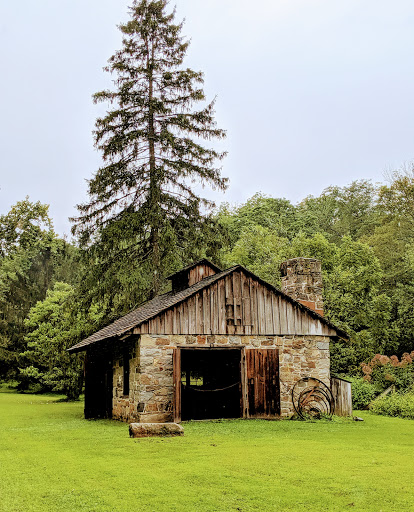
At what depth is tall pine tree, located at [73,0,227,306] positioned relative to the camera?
26.5m

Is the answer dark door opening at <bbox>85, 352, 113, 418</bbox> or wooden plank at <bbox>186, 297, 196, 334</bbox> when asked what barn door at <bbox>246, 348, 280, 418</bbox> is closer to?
wooden plank at <bbox>186, 297, 196, 334</bbox>

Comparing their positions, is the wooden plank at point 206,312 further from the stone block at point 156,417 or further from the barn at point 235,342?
the stone block at point 156,417

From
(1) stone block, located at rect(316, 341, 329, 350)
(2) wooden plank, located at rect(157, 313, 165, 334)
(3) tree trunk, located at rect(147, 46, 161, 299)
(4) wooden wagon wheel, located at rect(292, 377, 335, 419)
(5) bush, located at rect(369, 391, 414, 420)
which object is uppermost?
(3) tree trunk, located at rect(147, 46, 161, 299)

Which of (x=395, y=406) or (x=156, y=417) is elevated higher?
(x=156, y=417)

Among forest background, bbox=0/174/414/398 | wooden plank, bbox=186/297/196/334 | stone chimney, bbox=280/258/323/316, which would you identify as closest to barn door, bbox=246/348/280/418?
wooden plank, bbox=186/297/196/334

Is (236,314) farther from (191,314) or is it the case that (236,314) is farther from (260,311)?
(191,314)

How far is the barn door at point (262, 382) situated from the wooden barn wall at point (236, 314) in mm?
670

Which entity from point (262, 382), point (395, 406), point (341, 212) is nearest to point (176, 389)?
point (262, 382)

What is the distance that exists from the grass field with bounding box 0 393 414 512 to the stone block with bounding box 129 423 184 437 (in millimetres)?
285

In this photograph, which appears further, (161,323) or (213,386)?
(213,386)

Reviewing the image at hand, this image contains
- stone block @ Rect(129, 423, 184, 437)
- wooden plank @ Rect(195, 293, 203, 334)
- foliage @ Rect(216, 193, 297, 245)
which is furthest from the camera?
foliage @ Rect(216, 193, 297, 245)

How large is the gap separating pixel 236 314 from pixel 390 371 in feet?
36.0

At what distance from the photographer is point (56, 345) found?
31328 millimetres

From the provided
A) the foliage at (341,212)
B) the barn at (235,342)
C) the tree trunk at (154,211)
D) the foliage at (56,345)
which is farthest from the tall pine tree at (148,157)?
the foliage at (341,212)
